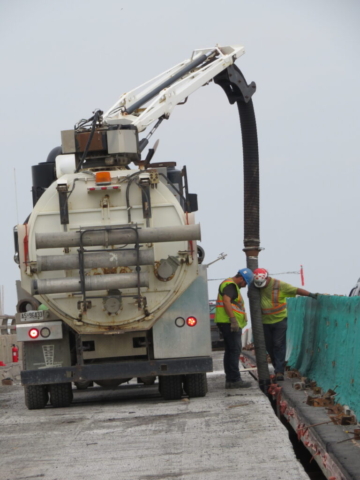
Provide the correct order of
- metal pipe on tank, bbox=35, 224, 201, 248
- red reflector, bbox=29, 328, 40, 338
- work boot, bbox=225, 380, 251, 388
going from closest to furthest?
1. metal pipe on tank, bbox=35, 224, 201, 248
2. red reflector, bbox=29, 328, 40, 338
3. work boot, bbox=225, 380, 251, 388

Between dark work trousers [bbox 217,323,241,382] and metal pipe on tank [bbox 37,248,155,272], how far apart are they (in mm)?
2890

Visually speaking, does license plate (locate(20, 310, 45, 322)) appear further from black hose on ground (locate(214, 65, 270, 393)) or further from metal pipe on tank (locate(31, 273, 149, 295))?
black hose on ground (locate(214, 65, 270, 393))

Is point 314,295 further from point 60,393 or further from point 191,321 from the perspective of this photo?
point 60,393

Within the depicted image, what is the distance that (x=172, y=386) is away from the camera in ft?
44.5

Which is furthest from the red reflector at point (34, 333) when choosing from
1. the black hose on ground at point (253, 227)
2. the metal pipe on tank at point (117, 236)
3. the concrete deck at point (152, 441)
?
the black hose on ground at point (253, 227)

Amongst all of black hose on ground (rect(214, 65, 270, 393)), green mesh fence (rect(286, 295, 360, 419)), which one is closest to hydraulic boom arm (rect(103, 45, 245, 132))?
black hose on ground (rect(214, 65, 270, 393))

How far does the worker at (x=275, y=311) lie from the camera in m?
15.7

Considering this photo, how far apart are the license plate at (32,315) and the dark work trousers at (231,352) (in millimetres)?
3024

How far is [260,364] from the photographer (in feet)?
49.1

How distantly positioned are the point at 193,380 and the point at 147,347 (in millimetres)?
800

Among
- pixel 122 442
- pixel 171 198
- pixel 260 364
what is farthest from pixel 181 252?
pixel 122 442

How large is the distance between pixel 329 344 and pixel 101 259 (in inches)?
127

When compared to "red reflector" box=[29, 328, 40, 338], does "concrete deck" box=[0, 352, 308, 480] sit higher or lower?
lower

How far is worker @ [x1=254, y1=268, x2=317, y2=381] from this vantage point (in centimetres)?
1567
